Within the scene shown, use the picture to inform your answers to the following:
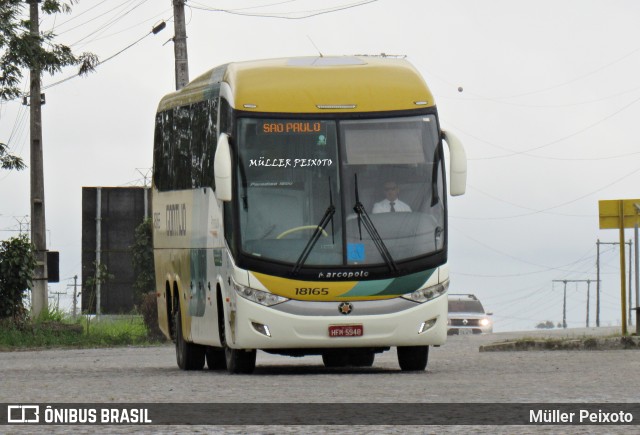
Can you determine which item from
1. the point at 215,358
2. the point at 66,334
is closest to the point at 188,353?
the point at 215,358

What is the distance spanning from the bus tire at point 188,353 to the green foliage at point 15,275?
14.2 metres

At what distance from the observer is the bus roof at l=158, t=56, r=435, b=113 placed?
18.4m

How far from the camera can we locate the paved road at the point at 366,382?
13062 mm

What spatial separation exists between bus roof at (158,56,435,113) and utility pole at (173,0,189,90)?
1597cm

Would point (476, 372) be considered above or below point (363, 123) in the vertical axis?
below

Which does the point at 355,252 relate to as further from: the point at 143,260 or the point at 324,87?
the point at 143,260

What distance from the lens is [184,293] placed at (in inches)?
844

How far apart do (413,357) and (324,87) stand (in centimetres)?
356

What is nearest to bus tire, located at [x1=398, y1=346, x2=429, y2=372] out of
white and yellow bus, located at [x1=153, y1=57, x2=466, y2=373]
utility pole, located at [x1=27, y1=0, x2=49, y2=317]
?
white and yellow bus, located at [x1=153, y1=57, x2=466, y2=373]

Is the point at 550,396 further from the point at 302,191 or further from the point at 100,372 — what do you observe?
the point at 100,372

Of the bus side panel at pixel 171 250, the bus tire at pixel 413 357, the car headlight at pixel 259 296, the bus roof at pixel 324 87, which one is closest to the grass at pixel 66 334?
the bus side panel at pixel 171 250

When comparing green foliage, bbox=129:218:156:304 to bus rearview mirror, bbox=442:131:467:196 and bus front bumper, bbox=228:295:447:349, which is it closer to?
bus rearview mirror, bbox=442:131:467:196

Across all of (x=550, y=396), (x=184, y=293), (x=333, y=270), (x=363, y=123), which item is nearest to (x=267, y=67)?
(x=363, y=123)

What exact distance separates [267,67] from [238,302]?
306cm
